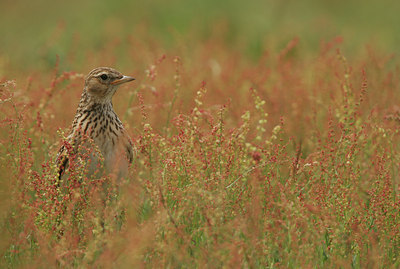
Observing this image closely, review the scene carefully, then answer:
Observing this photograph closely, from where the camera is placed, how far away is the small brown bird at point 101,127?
498 cm

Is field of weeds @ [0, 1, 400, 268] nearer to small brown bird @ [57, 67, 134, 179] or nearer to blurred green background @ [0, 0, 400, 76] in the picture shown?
small brown bird @ [57, 67, 134, 179]

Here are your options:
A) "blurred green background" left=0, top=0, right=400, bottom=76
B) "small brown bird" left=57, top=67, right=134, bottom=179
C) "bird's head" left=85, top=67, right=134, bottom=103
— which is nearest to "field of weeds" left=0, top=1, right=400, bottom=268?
"small brown bird" left=57, top=67, right=134, bottom=179

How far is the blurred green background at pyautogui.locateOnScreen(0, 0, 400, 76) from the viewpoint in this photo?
36.1 ft

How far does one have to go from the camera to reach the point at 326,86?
283 inches

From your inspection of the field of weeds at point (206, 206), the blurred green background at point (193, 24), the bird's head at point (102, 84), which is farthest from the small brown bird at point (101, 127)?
the blurred green background at point (193, 24)

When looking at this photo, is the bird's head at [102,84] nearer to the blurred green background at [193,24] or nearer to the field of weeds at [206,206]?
the field of weeds at [206,206]

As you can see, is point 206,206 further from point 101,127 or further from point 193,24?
point 193,24

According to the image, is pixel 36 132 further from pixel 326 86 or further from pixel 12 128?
pixel 326 86

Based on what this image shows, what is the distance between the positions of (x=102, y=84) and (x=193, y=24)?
6.98 m

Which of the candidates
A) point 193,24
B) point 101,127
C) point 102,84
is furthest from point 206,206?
point 193,24

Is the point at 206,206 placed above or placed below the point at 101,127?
below

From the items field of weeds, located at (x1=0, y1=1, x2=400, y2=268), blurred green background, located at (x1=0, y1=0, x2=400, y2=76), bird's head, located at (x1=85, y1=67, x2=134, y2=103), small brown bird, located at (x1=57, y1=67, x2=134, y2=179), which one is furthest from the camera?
blurred green background, located at (x1=0, y1=0, x2=400, y2=76)

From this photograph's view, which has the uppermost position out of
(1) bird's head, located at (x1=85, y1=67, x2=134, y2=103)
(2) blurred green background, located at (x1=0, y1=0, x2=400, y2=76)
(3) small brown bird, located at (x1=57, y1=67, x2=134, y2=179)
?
(2) blurred green background, located at (x1=0, y1=0, x2=400, y2=76)

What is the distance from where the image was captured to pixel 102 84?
5.39 meters
